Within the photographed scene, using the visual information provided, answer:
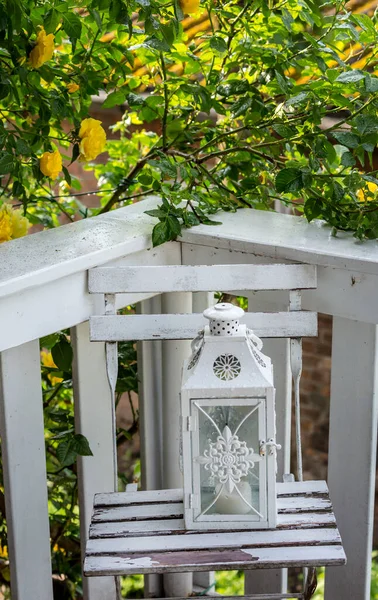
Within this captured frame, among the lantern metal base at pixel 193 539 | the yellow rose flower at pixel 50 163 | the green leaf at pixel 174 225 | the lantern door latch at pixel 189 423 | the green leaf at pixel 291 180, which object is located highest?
the yellow rose flower at pixel 50 163

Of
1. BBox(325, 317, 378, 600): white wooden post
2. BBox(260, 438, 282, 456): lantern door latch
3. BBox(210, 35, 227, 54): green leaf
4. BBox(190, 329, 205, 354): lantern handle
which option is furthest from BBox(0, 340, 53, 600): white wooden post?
BBox(210, 35, 227, 54): green leaf

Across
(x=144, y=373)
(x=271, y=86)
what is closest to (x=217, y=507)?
(x=144, y=373)

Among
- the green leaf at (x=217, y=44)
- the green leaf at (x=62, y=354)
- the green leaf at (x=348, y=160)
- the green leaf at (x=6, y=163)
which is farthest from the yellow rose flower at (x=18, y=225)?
the green leaf at (x=348, y=160)

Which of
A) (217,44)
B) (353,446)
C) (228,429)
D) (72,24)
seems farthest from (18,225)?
(353,446)

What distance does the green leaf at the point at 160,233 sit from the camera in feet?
4.48

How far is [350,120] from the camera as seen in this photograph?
1.35 meters

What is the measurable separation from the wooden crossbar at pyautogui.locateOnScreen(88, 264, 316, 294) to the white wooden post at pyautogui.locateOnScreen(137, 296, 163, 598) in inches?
11.0

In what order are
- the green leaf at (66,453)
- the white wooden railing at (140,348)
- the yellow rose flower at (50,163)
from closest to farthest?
1. the white wooden railing at (140,348)
2. the green leaf at (66,453)
3. the yellow rose flower at (50,163)

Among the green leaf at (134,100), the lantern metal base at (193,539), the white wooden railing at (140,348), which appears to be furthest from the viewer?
the green leaf at (134,100)

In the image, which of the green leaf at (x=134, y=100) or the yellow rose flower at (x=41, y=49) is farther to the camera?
the green leaf at (x=134, y=100)

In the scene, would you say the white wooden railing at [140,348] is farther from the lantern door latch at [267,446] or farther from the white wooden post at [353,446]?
the lantern door latch at [267,446]

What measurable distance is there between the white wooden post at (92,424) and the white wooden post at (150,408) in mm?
157

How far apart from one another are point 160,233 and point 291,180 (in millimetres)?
229

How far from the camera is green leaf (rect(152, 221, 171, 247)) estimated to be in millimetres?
1365
